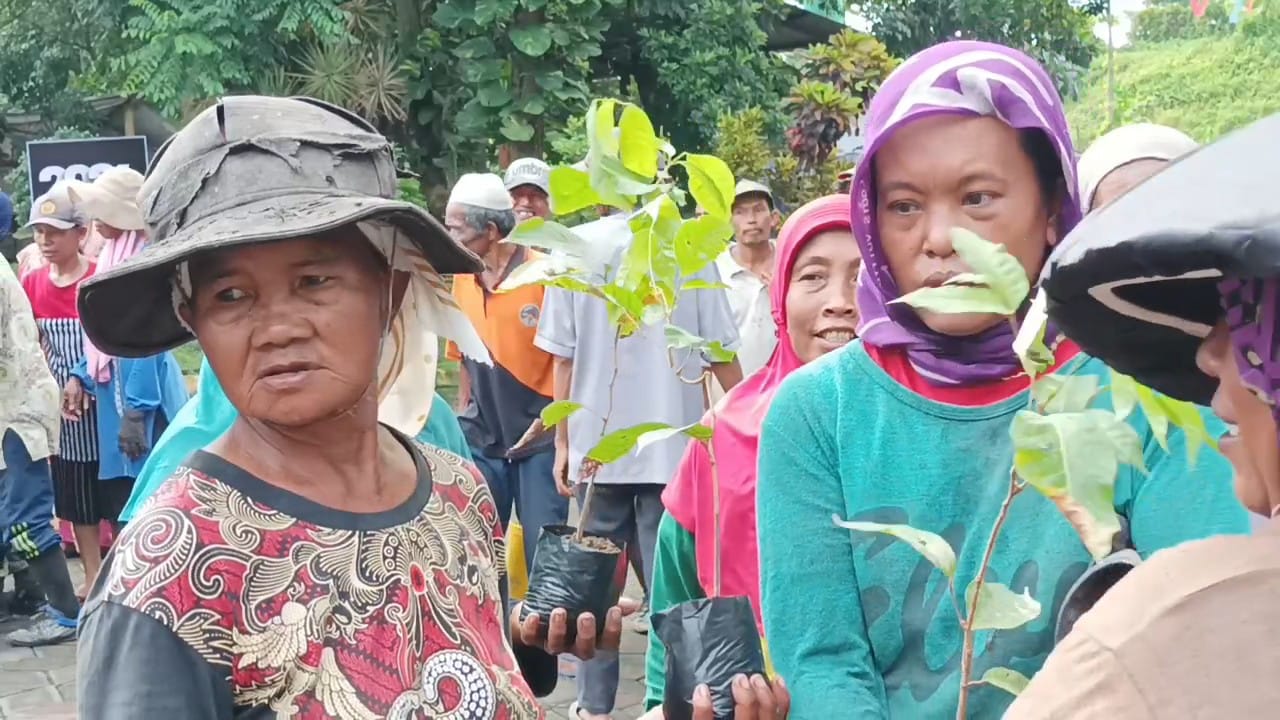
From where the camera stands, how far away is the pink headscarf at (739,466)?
258cm

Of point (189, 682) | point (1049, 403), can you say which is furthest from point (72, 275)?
point (1049, 403)

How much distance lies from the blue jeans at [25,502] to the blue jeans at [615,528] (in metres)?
2.78

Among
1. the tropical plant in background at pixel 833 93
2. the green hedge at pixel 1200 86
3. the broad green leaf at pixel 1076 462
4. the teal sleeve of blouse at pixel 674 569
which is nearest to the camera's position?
the broad green leaf at pixel 1076 462

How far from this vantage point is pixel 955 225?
1965 mm

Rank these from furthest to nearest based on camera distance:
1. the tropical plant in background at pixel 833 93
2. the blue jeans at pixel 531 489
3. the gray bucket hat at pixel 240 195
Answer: the tropical plant in background at pixel 833 93 → the blue jeans at pixel 531 489 → the gray bucket hat at pixel 240 195

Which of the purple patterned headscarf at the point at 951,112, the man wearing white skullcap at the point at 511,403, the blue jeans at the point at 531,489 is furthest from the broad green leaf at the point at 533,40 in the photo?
the purple patterned headscarf at the point at 951,112

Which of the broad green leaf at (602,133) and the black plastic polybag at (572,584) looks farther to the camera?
the black plastic polybag at (572,584)

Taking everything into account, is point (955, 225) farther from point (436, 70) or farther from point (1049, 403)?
point (436, 70)

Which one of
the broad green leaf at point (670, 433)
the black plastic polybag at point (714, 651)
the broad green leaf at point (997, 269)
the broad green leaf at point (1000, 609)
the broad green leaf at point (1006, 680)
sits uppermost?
the broad green leaf at point (997, 269)

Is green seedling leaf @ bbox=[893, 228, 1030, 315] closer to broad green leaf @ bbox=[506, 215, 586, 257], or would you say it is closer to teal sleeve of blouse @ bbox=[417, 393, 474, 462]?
broad green leaf @ bbox=[506, 215, 586, 257]

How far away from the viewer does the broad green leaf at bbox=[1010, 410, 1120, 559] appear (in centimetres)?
133

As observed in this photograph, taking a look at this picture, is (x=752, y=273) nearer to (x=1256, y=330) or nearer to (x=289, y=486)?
(x=289, y=486)

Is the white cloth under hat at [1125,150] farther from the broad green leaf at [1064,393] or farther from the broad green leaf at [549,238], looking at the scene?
the broad green leaf at [1064,393]

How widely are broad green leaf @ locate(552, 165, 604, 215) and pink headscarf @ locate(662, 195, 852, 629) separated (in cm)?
49
